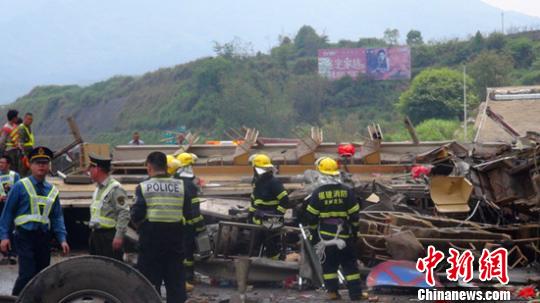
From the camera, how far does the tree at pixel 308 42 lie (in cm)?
9288

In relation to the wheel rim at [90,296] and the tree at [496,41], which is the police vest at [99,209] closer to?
the wheel rim at [90,296]

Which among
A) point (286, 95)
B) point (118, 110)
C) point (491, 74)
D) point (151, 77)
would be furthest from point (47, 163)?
point (151, 77)

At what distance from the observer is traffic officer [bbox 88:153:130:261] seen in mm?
8188

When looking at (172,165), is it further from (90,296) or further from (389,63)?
(389,63)

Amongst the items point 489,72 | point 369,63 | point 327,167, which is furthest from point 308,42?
point 327,167

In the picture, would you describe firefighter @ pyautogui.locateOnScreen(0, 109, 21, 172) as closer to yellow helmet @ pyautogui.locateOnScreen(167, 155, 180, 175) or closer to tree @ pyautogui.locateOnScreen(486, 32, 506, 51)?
yellow helmet @ pyautogui.locateOnScreen(167, 155, 180, 175)

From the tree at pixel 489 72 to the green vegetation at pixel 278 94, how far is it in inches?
3.1

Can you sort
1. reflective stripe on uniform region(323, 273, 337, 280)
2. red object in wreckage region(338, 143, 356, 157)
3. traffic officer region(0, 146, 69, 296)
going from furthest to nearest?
red object in wreckage region(338, 143, 356, 157) → reflective stripe on uniform region(323, 273, 337, 280) → traffic officer region(0, 146, 69, 296)

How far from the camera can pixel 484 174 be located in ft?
38.2

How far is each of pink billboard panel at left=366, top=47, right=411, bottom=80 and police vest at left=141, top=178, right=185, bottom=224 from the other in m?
63.8

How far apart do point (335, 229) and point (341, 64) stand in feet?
213

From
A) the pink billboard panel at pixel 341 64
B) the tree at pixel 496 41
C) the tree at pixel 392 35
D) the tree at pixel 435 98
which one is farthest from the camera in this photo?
the tree at pixel 392 35

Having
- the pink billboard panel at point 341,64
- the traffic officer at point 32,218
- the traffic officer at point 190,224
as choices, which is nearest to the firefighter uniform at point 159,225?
the traffic officer at point 32,218

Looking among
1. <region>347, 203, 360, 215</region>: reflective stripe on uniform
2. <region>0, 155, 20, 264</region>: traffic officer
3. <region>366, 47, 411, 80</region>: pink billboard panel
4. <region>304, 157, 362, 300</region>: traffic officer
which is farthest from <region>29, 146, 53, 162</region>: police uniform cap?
<region>366, 47, 411, 80</region>: pink billboard panel
